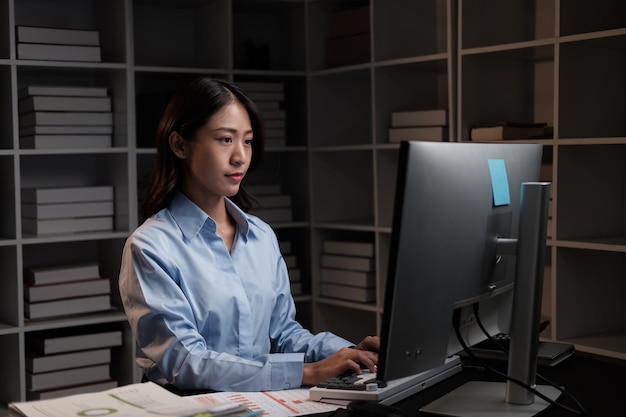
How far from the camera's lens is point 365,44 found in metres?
3.83

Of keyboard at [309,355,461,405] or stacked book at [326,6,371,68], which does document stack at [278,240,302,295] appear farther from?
keyboard at [309,355,461,405]

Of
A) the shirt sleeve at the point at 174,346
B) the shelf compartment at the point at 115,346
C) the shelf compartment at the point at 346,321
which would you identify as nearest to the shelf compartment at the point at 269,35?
the shelf compartment at the point at 346,321

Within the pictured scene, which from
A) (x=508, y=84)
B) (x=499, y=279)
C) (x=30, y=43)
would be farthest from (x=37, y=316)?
(x=499, y=279)

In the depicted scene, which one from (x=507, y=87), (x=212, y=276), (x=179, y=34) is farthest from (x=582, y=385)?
(x=179, y=34)

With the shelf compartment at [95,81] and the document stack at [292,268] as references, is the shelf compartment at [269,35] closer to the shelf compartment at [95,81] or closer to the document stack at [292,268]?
the shelf compartment at [95,81]

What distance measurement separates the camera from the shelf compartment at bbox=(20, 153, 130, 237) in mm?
3684

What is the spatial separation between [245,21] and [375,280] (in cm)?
144

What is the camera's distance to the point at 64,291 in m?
3.60

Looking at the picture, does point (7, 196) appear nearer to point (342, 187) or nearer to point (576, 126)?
point (342, 187)

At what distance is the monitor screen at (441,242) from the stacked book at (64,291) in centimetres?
239

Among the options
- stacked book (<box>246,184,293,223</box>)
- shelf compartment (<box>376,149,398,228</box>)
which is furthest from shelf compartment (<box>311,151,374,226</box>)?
shelf compartment (<box>376,149,398,228</box>)

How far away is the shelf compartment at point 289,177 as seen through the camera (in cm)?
413

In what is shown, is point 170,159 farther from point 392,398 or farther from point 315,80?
point 315,80

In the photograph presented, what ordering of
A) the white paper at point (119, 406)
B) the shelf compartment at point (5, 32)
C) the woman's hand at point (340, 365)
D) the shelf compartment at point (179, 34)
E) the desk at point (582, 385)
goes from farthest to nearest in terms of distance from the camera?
the shelf compartment at point (179, 34) < the shelf compartment at point (5, 32) < the woman's hand at point (340, 365) < the desk at point (582, 385) < the white paper at point (119, 406)
